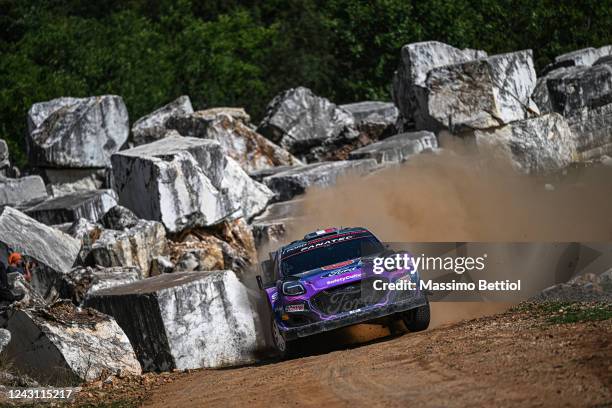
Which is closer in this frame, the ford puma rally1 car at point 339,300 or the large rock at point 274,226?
the ford puma rally1 car at point 339,300

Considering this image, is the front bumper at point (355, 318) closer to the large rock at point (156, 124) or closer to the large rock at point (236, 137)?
the large rock at point (236, 137)

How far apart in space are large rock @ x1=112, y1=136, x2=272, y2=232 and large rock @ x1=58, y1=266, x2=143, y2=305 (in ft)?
11.2

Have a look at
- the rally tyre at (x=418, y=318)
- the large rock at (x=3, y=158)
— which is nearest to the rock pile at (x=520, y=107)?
the large rock at (x=3, y=158)

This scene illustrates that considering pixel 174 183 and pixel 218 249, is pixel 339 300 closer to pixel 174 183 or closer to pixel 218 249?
pixel 218 249

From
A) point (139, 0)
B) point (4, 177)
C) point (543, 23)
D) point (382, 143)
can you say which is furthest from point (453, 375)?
point (139, 0)

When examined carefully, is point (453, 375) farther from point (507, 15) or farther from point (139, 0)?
point (139, 0)

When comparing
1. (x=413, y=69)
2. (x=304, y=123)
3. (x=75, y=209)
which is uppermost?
(x=413, y=69)

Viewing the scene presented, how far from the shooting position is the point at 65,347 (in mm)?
13797

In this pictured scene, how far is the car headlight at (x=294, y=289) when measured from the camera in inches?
558

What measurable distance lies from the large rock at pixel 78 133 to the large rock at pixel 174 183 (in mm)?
3941

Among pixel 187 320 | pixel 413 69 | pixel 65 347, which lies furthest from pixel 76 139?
pixel 65 347

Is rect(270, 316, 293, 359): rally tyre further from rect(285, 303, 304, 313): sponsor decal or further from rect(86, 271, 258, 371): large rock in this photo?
rect(86, 271, 258, 371): large rock

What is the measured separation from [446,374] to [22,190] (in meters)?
18.2

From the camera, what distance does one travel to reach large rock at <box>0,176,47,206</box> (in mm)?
26391
